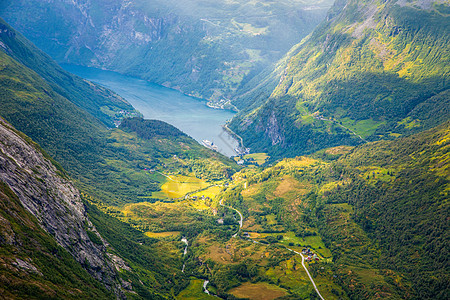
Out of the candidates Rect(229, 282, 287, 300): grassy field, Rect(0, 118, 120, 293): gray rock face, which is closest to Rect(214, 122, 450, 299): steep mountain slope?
Rect(229, 282, 287, 300): grassy field

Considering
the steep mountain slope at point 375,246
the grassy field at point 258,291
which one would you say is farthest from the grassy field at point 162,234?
the grassy field at point 258,291

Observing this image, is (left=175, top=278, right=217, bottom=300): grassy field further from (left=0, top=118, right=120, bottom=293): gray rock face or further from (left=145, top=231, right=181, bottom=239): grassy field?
(left=145, top=231, right=181, bottom=239): grassy field

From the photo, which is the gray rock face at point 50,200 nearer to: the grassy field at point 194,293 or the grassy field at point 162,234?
the grassy field at point 194,293

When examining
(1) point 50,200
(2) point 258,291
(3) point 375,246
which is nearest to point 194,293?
(2) point 258,291

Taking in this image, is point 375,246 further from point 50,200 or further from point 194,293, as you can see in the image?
point 50,200

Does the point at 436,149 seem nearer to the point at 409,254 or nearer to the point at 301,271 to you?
the point at 409,254
